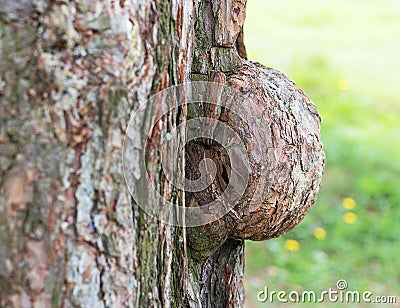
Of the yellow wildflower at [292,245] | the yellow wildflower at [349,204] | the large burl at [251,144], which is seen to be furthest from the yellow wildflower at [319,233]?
the large burl at [251,144]

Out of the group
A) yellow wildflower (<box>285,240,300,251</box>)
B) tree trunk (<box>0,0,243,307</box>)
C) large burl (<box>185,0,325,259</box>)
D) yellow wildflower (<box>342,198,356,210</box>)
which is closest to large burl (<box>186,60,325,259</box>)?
large burl (<box>185,0,325,259</box>)

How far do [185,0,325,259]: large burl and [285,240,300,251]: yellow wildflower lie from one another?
5.89 ft

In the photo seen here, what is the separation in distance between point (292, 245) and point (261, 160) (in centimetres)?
198

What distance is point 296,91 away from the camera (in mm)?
1493

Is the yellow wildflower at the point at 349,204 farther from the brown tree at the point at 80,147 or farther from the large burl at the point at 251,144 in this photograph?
the brown tree at the point at 80,147

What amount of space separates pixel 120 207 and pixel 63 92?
0.68 ft

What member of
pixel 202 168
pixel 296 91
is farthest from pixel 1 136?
pixel 296 91

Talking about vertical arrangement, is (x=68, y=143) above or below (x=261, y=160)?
below

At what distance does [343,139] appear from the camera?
4.09 meters

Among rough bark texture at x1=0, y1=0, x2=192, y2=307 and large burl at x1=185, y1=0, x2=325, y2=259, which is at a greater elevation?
large burl at x1=185, y1=0, x2=325, y2=259

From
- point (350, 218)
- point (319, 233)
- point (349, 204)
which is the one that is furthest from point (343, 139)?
point (319, 233)

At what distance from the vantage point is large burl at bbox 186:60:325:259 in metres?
1.37

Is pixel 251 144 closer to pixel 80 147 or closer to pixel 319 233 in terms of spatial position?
pixel 80 147

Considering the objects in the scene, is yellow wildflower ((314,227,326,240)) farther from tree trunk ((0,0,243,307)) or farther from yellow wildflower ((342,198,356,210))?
tree trunk ((0,0,243,307))
